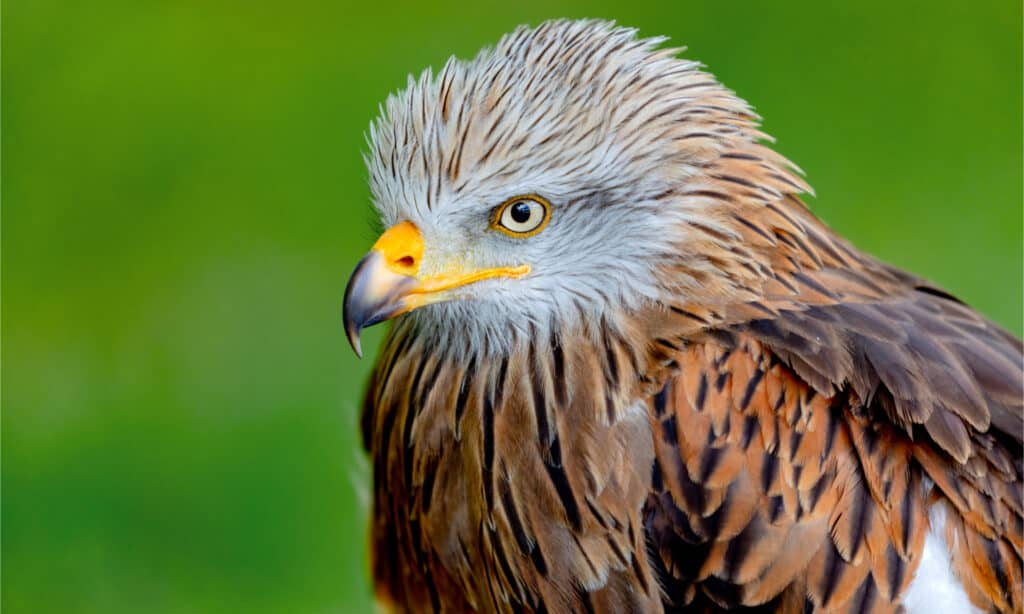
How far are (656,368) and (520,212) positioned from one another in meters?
0.41

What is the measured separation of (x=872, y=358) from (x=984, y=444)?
30 centimetres

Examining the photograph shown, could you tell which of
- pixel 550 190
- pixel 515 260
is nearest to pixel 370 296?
pixel 515 260

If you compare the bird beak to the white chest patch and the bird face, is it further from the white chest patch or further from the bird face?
the white chest patch

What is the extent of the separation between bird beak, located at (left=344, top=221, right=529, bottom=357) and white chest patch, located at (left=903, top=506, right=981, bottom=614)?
0.96m

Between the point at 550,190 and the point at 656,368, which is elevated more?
the point at 550,190

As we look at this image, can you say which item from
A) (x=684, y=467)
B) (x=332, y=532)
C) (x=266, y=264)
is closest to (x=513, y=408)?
(x=684, y=467)

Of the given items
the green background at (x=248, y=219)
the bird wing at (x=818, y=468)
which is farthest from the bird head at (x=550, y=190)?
the green background at (x=248, y=219)

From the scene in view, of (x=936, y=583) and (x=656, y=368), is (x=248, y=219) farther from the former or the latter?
(x=936, y=583)

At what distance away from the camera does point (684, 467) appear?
266cm

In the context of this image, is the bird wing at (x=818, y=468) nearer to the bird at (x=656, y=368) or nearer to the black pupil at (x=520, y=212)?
the bird at (x=656, y=368)

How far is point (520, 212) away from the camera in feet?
9.02

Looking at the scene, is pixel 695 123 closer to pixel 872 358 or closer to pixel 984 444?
pixel 872 358

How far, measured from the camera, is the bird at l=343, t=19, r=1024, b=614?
266 centimetres

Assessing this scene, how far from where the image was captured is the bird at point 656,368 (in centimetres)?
266
